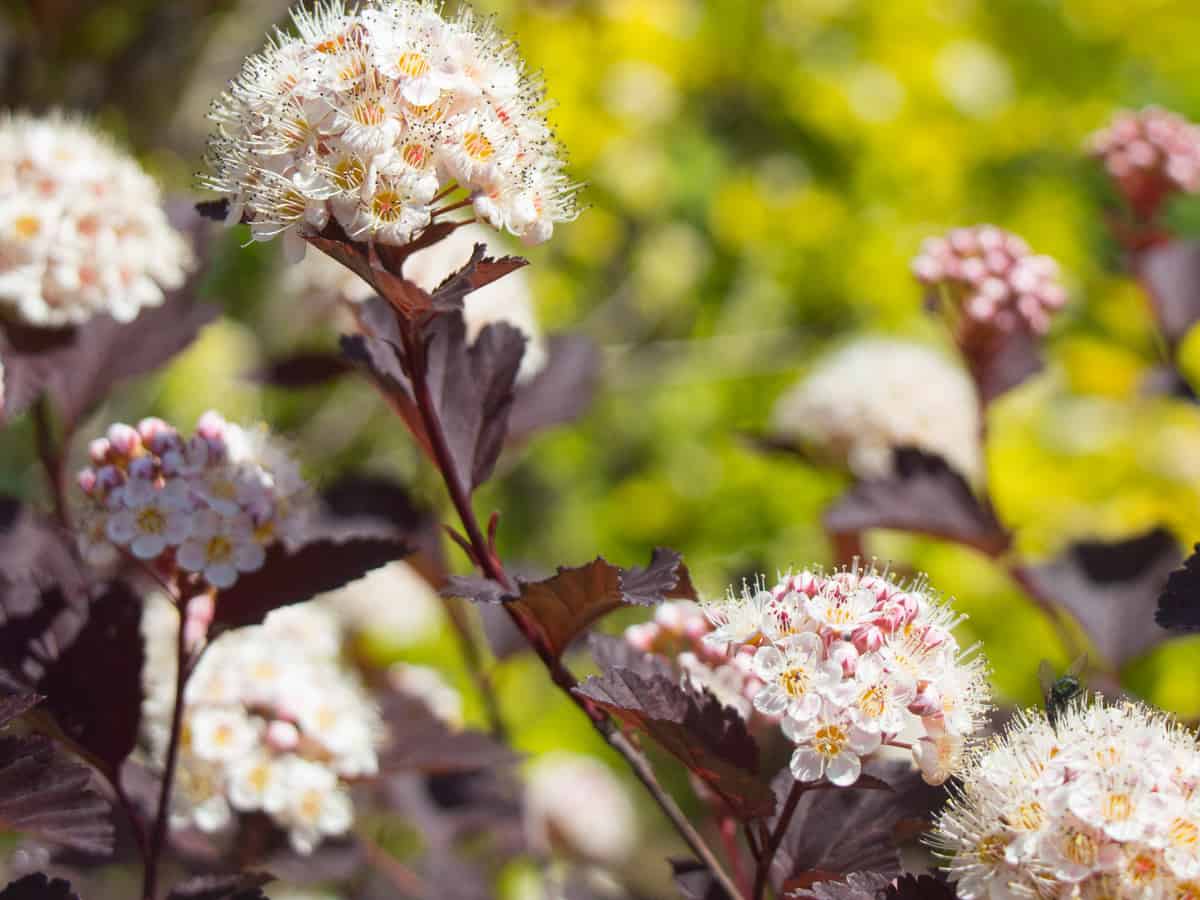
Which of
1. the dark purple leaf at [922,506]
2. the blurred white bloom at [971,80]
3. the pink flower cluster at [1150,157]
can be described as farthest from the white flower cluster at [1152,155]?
the blurred white bloom at [971,80]

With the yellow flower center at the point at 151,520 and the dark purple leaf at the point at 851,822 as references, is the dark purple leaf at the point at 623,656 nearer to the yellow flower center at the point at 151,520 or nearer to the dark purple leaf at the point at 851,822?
the dark purple leaf at the point at 851,822

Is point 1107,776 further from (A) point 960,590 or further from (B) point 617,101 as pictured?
(B) point 617,101

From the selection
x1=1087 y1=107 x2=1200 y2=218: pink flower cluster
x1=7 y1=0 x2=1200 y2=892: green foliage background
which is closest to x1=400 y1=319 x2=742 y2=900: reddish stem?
x1=1087 y1=107 x2=1200 y2=218: pink flower cluster

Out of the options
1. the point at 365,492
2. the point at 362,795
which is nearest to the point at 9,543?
the point at 365,492

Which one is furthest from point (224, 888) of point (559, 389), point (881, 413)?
point (881, 413)

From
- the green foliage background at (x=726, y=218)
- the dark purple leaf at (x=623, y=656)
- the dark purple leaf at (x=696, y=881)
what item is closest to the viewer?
the dark purple leaf at (x=696, y=881)

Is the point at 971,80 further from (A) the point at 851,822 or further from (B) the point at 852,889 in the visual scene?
(B) the point at 852,889
